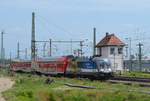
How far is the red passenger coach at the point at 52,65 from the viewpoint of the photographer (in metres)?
63.4

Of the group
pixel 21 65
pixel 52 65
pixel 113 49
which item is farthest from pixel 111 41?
pixel 52 65

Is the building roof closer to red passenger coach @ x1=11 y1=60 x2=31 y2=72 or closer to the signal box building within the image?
the signal box building

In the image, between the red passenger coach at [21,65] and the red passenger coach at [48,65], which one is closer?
the red passenger coach at [48,65]

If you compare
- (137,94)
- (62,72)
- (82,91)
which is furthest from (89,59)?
(137,94)

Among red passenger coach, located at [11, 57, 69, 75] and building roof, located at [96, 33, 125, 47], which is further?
building roof, located at [96, 33, 125, 47]

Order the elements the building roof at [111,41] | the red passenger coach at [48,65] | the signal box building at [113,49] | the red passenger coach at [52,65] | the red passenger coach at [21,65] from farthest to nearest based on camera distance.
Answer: the building roof at [111,41] < the signal box building at [113,49] < the red passenger coach at [21,65] < the red passenger coach at [48,65] < the red passenger coach at [52,65]

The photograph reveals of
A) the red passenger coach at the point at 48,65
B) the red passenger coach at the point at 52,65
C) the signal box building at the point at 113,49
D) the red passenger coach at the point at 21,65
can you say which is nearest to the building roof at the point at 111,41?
the signal box building at the point at 113,49

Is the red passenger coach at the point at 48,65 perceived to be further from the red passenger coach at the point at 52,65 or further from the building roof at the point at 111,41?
the building roof at the point at 111,41

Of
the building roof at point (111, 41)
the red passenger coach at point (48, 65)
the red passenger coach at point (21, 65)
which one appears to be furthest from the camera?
the building roof at point (111, 41)

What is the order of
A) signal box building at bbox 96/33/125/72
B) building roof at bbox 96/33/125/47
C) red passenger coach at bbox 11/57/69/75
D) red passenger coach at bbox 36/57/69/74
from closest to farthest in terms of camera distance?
red passenger coach at bbox 36/57/69/74, red passenger coach at bbox 11/57/69/75, signal box building at bbox 96/33/125/72, building roof at bbox 96/33/125/47

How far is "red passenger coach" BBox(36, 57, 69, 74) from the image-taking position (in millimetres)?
63406

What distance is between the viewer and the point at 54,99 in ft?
105

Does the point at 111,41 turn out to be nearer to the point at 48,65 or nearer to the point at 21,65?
the point at 21,65

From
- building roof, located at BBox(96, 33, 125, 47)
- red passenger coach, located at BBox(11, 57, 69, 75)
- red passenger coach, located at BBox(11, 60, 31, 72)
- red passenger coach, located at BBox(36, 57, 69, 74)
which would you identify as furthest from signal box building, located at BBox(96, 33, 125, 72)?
red passenger coach, located at BBox(36, 57, 69, 74)
